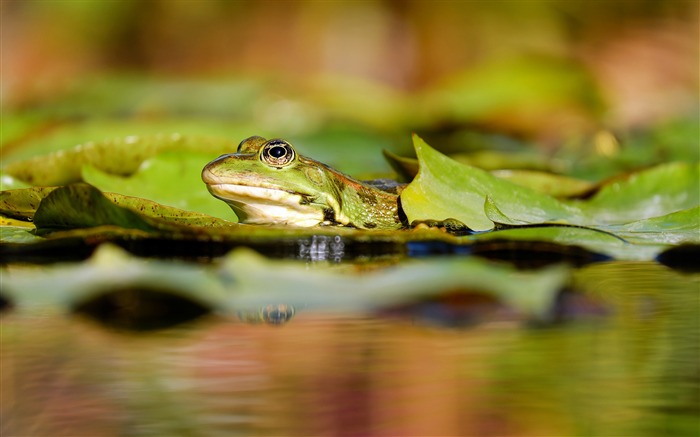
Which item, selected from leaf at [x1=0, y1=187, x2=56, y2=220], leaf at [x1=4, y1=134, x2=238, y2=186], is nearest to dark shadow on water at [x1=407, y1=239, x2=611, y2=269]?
leaf at [x1=0, y1=187, x2=56, y2=220]

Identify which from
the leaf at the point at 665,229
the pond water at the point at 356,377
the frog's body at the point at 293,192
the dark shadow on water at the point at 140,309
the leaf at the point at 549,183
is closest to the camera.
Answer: the pond water at the point at 356,377

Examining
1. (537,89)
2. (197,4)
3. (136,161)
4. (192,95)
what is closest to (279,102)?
(192,95)

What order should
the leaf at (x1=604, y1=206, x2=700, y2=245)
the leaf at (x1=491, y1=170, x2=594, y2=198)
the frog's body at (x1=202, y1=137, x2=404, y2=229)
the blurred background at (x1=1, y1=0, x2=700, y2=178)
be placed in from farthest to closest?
the blurred background at (x1=1, y1=0, x2=700, y2=178) → the leaf at (x1=491, y1=170, x2=594, y2=198) → the frog's body at (x1=202, y1=137, x2=404, y2=229) → the leaf at (x1=604, y1=206, x2=700, y2=245)

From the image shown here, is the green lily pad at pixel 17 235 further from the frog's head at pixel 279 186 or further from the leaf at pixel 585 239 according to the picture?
the leaf at pixel 585 239

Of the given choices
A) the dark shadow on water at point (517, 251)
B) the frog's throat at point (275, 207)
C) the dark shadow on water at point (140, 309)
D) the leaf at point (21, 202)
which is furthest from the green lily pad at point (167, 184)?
the dark shadow on water at point (140, 309)

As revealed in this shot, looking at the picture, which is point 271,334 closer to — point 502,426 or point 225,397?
point 225,397

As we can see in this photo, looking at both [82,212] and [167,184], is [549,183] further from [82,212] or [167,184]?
[82,212]

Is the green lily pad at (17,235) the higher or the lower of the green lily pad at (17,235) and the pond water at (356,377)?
the higher

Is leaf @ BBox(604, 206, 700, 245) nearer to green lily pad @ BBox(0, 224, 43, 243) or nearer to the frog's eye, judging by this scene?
the frog's eye
